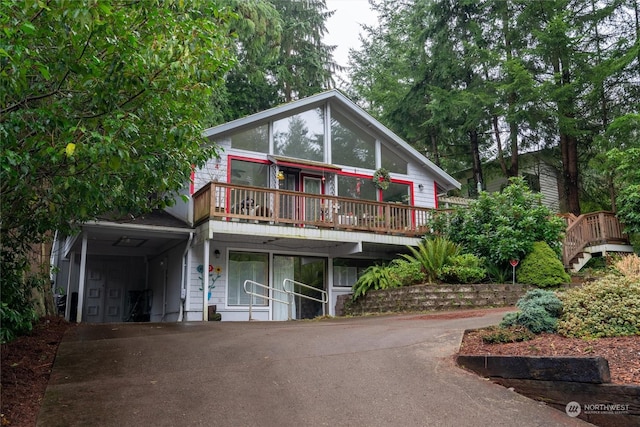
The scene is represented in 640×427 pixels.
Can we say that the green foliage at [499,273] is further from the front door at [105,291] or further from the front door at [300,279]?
the front door at [105,291]

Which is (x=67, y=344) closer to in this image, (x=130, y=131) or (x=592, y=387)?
(x=130, y=131)

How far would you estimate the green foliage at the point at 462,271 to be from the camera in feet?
40.5

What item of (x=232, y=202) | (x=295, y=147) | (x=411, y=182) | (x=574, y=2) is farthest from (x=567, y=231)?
(x=574, y=2)

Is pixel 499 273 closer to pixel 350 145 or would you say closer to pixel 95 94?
pixel 350 145

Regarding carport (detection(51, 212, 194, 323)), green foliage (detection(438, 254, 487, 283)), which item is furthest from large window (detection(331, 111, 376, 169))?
carport (detection(51, 212, 194, 323))

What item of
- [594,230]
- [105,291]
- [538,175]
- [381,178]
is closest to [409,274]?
[381,178]

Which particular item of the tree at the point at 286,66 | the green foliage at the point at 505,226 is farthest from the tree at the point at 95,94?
the tree at the point at 286,66

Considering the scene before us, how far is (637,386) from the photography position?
390cm

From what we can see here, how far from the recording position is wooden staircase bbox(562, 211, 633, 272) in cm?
1600

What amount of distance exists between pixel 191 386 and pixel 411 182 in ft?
43.7

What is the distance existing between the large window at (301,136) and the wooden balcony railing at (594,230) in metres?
8.38

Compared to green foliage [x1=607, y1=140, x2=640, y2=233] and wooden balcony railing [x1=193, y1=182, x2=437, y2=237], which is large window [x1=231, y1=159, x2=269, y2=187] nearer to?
wooden balcony railing [x1=193, y1=182, x2=437, y2=237]

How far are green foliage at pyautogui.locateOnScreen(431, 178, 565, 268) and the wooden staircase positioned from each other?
2974 millimetres

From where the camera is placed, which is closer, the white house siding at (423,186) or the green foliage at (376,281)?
the green foliage at (376,281)
